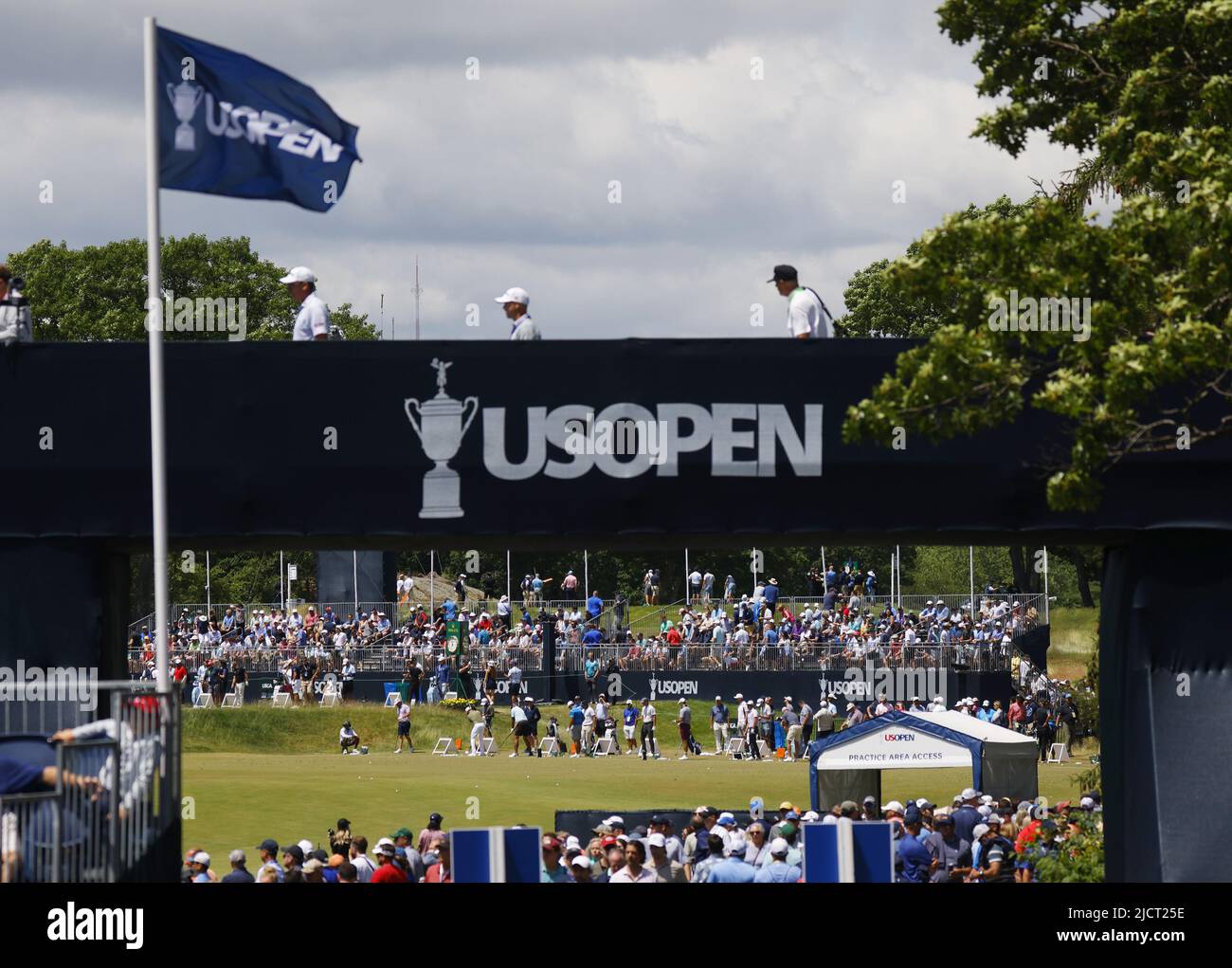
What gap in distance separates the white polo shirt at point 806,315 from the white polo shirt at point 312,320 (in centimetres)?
418

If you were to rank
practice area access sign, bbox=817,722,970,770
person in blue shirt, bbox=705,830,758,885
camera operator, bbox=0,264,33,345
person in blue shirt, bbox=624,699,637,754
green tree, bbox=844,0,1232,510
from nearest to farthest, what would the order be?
green tree, bbox=844,0,1232,510, person in blue shirt, bbox=705,830,758,885, camera operator, bbox=0,264,33,345, practice area access sign, bbox=817,722,970,770, person in blue shirt, bbox=624,699,637,754

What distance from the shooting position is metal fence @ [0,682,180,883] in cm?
1035

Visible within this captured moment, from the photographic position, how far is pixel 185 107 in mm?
13578

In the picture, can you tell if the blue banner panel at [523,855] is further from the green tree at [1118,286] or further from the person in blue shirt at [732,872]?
the green tree at [1118,286]

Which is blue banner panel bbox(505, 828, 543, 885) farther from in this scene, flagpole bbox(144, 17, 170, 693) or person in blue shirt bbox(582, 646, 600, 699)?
person in blue shirt bbox(582, 646, 600, 699)

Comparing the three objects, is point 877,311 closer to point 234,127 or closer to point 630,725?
point 630,725

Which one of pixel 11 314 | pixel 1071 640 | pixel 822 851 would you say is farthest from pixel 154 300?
pixel 1071 640

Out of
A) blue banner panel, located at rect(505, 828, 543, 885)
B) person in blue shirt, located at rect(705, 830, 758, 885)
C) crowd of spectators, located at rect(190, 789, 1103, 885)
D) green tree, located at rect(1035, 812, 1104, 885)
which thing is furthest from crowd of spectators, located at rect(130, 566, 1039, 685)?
blue banner panel, located at rect(505, 828, 543, 885)

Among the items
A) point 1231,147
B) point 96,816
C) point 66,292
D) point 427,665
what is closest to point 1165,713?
point 1231,147

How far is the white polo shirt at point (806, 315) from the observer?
51.1 ft

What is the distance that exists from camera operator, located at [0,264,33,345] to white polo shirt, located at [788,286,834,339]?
6745 mm

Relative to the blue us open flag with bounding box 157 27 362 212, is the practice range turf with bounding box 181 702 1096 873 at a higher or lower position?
lower

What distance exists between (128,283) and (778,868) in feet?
210

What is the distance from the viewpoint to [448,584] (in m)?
81.1
